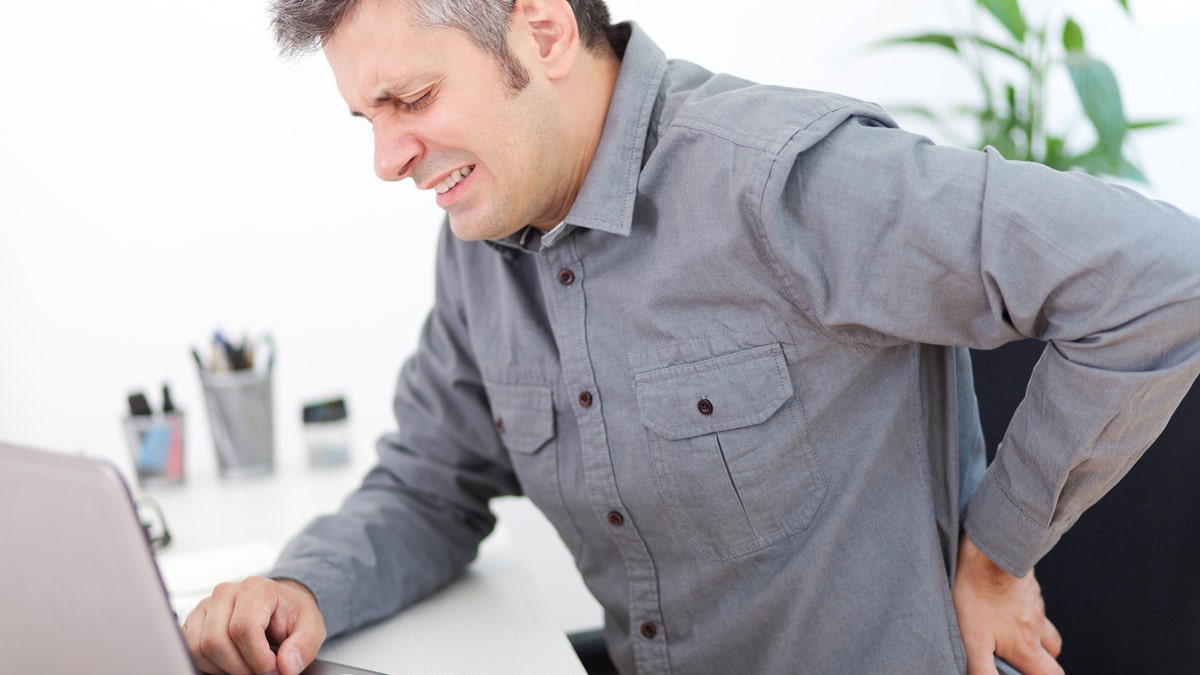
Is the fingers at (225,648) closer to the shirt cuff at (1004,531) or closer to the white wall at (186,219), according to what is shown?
the shirt cuff at (1004,531)

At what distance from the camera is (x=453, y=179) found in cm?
105

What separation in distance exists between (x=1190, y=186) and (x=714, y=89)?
5.23ft

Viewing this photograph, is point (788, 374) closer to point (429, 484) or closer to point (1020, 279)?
point (1020, 279)

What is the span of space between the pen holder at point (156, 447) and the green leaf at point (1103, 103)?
59.4 inches

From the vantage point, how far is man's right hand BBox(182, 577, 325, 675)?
90 centimetres

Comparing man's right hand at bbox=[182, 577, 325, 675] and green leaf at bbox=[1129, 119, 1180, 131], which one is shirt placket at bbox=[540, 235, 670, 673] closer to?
man's right hand at bbox=[182, 577, 325, 675]

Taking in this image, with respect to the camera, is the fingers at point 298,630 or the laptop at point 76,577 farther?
the fingers at point 298,630

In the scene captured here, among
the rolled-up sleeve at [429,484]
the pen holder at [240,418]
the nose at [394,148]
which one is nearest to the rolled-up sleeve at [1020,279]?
the nose at [394,148]

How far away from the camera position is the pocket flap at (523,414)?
110 centimetres

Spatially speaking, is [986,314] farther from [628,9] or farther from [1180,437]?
[628,9]

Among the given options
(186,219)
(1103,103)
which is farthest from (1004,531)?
(186,219)

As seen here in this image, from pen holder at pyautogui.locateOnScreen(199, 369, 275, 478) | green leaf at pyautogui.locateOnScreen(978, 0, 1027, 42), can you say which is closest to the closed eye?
pen holder at pyautogui.locateOnScreen(199, 369, 275, 478)

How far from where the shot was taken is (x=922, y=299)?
33.9 inches

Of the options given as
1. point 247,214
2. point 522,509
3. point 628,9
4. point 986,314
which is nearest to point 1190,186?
point 628,9
